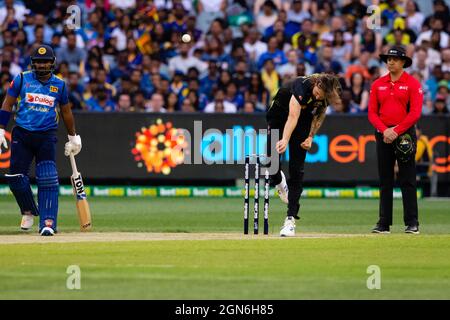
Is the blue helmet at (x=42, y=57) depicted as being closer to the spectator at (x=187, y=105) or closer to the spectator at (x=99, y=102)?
the spectator at (x=187, y=105)

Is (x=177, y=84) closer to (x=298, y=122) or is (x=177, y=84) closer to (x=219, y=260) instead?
(x=298, y=122)

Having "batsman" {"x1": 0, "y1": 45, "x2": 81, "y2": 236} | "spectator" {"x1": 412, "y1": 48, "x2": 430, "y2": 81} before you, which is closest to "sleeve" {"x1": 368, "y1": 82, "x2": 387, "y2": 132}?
"batsman" {"x1": 0, "y1": 45, "x2": 81, "y2": 236}

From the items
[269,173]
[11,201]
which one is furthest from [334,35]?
[269,173]

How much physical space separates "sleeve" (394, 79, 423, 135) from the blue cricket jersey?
4267 mm

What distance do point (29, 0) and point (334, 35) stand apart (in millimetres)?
7007

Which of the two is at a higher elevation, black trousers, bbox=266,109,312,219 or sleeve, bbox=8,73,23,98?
sleeve, bbox=8,73,23,98

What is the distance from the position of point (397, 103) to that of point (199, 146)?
9.35m

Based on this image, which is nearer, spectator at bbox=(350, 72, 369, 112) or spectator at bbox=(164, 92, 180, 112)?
spectator at bbox=(164, 92, 180, 112)

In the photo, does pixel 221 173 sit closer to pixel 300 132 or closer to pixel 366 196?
pixel 366 196

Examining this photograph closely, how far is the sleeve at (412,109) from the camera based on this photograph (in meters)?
15.6

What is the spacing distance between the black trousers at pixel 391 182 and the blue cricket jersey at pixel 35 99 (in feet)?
13.6

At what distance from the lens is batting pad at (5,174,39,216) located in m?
15.5
